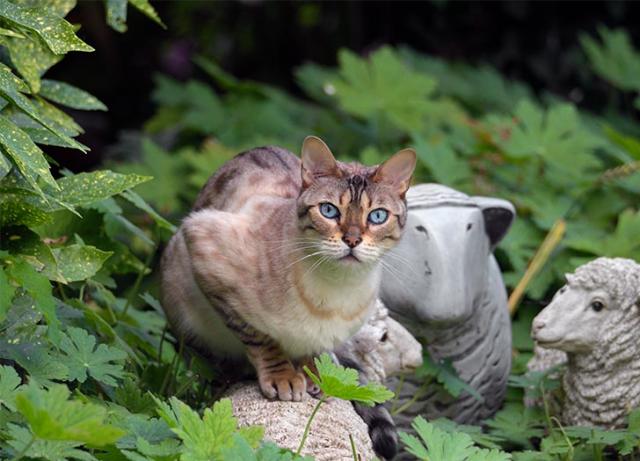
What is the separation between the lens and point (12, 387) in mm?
2439

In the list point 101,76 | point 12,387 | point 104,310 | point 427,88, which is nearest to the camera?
point 12,387

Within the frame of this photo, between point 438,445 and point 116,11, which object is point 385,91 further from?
point 438,445

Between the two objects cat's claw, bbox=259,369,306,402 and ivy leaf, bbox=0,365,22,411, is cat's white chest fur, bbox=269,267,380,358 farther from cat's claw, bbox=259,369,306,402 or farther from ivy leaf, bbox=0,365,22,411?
ivy leaf, bbox=0,365,22,411

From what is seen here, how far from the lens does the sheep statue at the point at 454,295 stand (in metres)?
3.37

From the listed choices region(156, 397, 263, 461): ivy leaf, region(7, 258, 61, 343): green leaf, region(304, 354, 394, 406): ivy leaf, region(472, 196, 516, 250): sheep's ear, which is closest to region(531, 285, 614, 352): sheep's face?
region(472, 196, 516, 250): sheep's ear

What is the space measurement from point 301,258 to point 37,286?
25.4 inches

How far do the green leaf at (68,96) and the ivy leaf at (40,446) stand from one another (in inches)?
47.8

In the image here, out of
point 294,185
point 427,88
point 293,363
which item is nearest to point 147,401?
point 293,363

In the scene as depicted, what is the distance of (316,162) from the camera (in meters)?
2.87

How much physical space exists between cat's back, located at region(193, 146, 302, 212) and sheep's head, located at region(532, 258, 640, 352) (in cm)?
81

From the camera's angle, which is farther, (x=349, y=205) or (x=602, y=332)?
(x=602, y=332)

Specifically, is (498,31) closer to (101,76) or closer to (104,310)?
(101,76)

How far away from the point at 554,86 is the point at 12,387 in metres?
5.74

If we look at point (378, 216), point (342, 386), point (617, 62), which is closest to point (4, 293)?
point (342, 386)
